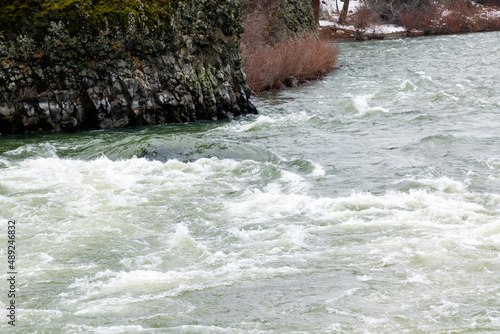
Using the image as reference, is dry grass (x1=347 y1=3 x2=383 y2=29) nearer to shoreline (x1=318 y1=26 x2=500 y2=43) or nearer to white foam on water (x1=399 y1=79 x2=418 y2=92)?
shoreline (x1=318 y1=26 x2=500 y2=43)

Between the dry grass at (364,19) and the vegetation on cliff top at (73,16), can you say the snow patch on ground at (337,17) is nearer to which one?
the dry grass at (364,19)

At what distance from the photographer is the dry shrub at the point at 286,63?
2051 centimetres

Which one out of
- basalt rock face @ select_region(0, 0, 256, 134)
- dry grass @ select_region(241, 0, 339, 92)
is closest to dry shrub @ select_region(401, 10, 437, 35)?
dry grass @ select_region(241, 0, 339, 92)

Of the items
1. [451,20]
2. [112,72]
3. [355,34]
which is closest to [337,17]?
[355,34]

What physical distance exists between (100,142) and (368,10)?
3702cm

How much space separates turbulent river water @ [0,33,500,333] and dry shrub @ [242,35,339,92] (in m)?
5.61

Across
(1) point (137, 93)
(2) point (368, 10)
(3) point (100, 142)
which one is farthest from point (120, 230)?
(2) point (368, 10)

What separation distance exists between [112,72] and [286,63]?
9117 millimetres

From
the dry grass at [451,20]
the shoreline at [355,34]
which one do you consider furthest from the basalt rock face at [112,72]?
the dry grass at [451,20]

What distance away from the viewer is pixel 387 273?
6.20m

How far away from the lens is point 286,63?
72.3ft

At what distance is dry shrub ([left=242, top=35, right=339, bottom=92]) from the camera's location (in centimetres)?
2051

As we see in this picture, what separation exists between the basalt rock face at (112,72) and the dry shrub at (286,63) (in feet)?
14.7

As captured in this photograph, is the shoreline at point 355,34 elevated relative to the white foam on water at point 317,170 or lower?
elevated
